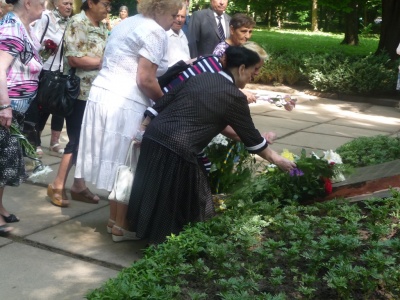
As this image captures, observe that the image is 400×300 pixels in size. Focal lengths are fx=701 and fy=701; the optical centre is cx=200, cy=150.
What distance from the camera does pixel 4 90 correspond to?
4.78 m

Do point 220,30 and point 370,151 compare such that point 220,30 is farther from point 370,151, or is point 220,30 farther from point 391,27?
point 391,27

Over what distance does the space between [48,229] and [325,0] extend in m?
14.9

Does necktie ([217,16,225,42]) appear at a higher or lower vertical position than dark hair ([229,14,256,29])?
lower

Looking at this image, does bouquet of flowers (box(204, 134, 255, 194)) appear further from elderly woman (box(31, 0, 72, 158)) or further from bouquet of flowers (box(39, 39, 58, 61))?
bouquet of flowers (box(39, 39, 58, 61))

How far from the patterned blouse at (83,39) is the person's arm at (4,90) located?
973mm

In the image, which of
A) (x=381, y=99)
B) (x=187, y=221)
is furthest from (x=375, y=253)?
(x=381, y=99)

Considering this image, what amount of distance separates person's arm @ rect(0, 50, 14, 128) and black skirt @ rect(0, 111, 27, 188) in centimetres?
16

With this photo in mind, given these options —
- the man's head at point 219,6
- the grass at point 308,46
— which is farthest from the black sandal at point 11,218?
the grass at point 308,46

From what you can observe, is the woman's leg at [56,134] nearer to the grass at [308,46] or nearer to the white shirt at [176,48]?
the white shirt at [176,48]

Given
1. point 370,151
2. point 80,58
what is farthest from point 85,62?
point 370,151

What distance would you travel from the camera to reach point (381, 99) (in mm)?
13141

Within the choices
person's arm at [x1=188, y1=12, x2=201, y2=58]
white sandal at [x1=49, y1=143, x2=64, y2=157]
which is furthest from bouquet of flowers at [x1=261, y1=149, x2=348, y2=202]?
person's arm at [x1=188, y1=12, x2=201, y2=58]

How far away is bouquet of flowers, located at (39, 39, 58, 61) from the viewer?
6754 mm

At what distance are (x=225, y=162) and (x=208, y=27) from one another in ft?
13.3
